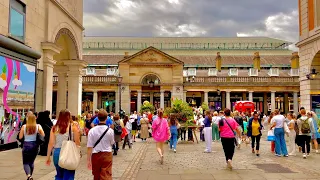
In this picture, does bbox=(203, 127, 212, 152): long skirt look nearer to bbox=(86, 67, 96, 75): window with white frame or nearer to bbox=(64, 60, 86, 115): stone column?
bbox=(64, 60, 86, 115): stone column

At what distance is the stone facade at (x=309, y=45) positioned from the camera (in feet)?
66.5

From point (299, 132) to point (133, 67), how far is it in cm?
4023

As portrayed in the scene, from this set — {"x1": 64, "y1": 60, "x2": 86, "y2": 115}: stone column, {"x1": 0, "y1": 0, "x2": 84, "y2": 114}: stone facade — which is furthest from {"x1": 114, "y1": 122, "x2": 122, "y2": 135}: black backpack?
{"x1": 64, "y1": 60, "x2": 86, "y2": 115}: stone column

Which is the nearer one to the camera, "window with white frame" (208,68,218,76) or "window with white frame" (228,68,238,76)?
"window with white frame" (228,68,238,76)

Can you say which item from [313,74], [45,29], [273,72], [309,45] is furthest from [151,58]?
[45,29]

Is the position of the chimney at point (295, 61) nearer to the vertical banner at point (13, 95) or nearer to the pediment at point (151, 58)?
the pediment at point (151, 58)

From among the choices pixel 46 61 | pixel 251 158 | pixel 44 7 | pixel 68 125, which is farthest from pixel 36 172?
pixel 44 7

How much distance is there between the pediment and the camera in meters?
51.6

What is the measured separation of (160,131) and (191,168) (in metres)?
2.27

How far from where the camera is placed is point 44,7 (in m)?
17.5

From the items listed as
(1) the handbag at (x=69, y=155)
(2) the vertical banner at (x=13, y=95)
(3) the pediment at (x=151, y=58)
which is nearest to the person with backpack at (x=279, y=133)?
(1) the handbag at (x=69, y=155)

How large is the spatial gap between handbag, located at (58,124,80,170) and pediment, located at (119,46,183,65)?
149ft

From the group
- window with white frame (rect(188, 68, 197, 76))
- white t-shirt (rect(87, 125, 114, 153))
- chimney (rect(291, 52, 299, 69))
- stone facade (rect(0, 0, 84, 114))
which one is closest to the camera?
white t-shirt (rect(87, 125, 114, 153))

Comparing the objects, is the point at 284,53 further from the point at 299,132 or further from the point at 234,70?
the point at 299,132
